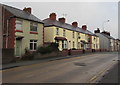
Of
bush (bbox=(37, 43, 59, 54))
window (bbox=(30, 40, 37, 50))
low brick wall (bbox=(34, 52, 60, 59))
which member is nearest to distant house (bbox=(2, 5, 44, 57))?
window (bbox=(30, 40, 37, 50))

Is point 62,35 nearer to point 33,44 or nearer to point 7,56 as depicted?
point 33,44

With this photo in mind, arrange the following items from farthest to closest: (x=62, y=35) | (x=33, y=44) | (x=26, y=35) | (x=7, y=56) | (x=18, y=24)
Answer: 1. (x=62, y=35)
2. (x=33, y=44)
3. (x=26, y=35)
4. (x=18, y=24)
5. (x=7, y=56)

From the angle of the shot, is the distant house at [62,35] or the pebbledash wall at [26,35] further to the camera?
the distant house at [62,35]

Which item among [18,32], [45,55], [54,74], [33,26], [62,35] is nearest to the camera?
[54,74]

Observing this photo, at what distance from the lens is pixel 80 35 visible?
38625 millimetres

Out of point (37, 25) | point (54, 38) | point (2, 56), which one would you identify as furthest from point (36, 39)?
point (2, 56)

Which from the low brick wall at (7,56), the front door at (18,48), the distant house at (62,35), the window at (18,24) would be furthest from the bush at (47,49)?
the low brick wall at (7,56)

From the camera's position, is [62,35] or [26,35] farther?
[62,35]

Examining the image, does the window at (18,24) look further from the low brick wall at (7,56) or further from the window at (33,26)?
the low brick wall at (7,56)

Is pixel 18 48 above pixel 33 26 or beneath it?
beneath

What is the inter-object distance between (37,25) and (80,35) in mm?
18041

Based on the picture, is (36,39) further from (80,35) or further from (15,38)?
(80,35)

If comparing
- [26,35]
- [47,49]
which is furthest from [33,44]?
[47,49]

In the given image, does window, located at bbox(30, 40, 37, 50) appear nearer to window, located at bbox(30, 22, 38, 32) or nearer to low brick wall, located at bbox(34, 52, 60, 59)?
window, located at bbox(30, 22, 38, 32)
